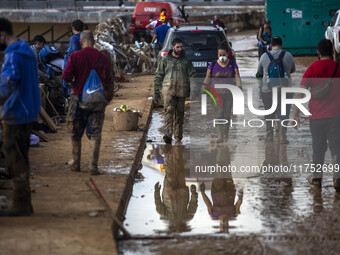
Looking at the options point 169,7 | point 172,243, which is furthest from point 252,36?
point 172,243

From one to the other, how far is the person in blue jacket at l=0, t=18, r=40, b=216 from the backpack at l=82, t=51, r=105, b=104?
191 centimetres

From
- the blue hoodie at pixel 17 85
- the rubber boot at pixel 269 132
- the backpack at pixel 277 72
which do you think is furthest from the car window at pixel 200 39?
the blue hoodie at pixel 17 85

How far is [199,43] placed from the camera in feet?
63.2

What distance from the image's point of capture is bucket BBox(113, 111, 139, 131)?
14.4 m

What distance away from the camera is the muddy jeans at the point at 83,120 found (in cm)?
1028

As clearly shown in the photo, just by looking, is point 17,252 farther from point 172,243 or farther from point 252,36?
point 252,36

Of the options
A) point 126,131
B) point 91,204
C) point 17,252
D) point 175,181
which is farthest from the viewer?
point 126,131

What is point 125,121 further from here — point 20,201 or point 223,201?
point 20,201

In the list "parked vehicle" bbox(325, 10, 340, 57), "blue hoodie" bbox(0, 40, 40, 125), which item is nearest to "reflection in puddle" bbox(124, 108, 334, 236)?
"blue hoodie" bbox(0, 40, 40, 125)

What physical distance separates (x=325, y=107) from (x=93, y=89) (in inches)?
118

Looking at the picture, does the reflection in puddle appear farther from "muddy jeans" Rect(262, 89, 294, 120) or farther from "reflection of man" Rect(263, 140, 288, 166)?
"muddy jeans" Rect(262, 89, 294, 120)

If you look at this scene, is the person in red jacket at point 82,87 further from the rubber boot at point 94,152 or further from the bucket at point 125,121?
the bucket at point 125,121

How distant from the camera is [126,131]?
47.8 ft

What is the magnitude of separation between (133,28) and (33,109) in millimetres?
28685
